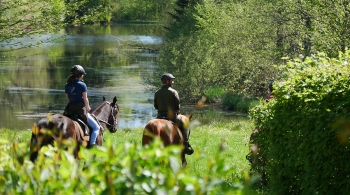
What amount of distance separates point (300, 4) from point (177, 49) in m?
18.6

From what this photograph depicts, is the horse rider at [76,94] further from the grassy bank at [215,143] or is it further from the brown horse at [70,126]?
the grassy bank at [215,143]

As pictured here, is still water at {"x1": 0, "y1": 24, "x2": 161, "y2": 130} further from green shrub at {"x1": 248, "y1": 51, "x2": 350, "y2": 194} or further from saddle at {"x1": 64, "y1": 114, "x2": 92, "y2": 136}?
green shrub at {"x1": 248, "y1": 51, "x2": 350, "y2": 194}

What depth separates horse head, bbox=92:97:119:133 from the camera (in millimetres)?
15094

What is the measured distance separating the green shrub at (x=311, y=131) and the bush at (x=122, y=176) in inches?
156

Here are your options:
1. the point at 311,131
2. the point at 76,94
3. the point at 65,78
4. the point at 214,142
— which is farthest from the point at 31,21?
the point at 65,78

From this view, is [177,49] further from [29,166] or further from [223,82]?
[29,166]

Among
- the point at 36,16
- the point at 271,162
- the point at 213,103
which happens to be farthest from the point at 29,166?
the point at 213,103

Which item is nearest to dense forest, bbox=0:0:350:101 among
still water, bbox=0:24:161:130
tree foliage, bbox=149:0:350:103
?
tree foliage, bbox=149:0:350:103

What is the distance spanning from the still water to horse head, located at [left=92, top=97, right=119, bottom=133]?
948 centimetres

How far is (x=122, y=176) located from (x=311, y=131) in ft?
18.3

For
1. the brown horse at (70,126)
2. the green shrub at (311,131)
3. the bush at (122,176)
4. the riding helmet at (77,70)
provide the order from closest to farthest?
the bush at (122,176), the green shrub at (311,131), the brown horse at (70,126), the riding helmet at (77,70)

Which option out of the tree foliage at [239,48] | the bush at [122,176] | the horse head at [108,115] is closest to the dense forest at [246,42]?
the tree foliage at [239,48]

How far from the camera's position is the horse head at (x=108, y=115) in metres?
15.1

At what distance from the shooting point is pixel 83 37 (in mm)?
84500
